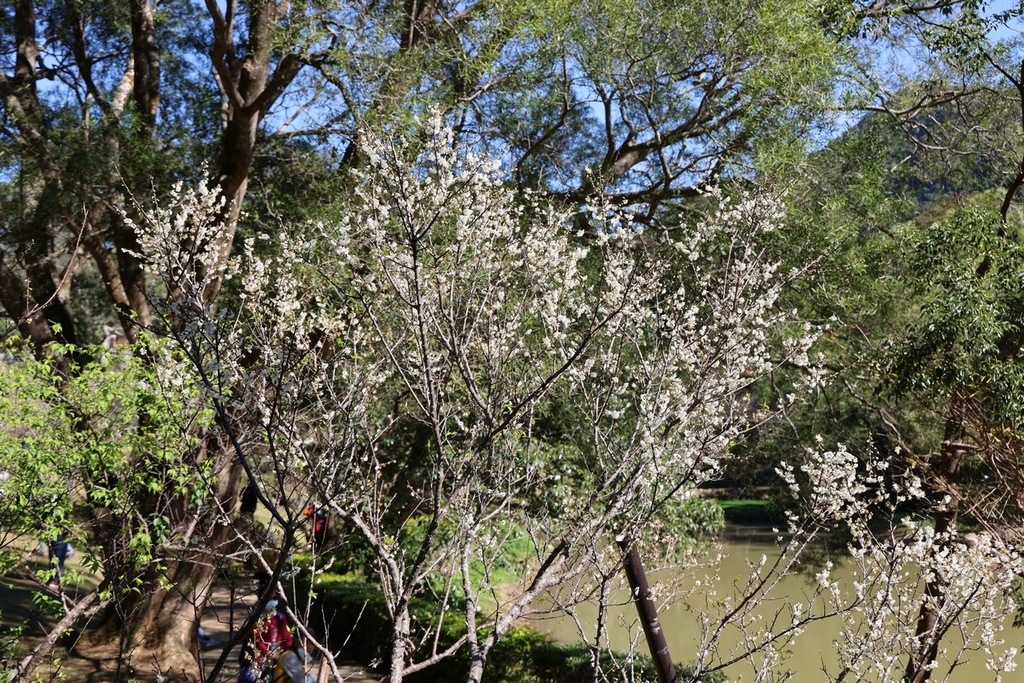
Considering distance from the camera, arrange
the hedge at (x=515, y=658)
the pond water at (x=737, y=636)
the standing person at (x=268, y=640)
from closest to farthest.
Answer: the standing person at (x=268, y=640) → the hedge at (x=515, y=658) → the pond water at (x=737, y=636)

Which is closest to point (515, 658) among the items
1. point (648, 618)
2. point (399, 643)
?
point (648, 618)

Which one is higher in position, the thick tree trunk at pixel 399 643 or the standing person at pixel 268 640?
the thick tree trunk at pixel 399 643

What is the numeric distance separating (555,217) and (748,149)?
4707mm

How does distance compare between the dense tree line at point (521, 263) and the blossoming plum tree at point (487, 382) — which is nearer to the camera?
the blossoming plum tree at point (487, 382)

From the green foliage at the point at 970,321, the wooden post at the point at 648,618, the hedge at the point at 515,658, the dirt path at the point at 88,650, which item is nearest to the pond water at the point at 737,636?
the hedge at the point at 515,658

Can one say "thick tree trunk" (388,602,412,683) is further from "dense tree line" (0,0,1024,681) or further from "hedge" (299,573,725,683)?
"hedge" (299,573,725,683)

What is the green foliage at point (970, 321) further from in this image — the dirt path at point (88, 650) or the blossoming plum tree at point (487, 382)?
the dirt path at point (88, 650)

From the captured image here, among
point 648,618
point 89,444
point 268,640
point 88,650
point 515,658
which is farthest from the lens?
point 88,650

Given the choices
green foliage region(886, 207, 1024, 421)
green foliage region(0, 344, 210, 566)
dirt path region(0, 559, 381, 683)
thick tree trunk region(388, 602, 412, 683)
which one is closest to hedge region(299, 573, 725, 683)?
dirt path region(0, 559, 381, 683)

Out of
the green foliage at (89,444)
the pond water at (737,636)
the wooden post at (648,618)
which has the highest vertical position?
the green foliage at (89,444)

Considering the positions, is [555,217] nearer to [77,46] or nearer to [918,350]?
[918,350]

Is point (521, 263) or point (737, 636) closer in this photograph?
point (521, 263)

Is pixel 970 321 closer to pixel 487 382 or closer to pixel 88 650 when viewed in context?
pixel 487 382

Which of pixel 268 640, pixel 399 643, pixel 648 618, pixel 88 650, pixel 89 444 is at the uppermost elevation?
pixel 89 444
